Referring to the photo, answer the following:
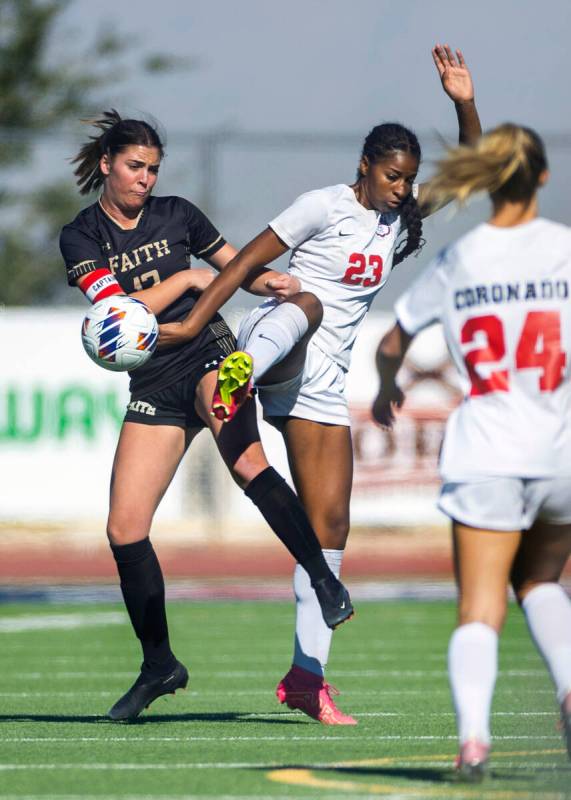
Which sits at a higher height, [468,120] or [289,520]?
[468,120]

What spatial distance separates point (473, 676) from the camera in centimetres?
466

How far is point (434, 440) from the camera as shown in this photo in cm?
1842

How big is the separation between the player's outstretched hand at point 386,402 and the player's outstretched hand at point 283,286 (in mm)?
1466

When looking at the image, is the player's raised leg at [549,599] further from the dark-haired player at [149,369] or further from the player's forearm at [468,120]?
the player's forearm at [468,120]

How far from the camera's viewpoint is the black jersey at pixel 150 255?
22.8 feet

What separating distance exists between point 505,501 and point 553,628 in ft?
1.55

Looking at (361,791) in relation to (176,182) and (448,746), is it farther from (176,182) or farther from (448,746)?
(176,182)

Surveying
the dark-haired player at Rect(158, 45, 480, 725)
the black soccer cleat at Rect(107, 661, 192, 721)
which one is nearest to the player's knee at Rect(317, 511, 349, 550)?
the dark-haired player at Rect(158, 45, 480, 725)

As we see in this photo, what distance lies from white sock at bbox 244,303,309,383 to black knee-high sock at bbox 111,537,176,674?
0.99 m

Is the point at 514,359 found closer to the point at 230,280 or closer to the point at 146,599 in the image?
the point at 230,280

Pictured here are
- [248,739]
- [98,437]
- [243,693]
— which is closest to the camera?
[248,739]

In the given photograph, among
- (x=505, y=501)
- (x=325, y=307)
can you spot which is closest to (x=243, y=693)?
(x=325, y=307)

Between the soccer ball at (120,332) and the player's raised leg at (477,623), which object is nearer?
the player's raised leg at (477,623)

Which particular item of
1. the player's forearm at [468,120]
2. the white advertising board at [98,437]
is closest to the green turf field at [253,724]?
the player's forearm at [468,120]
